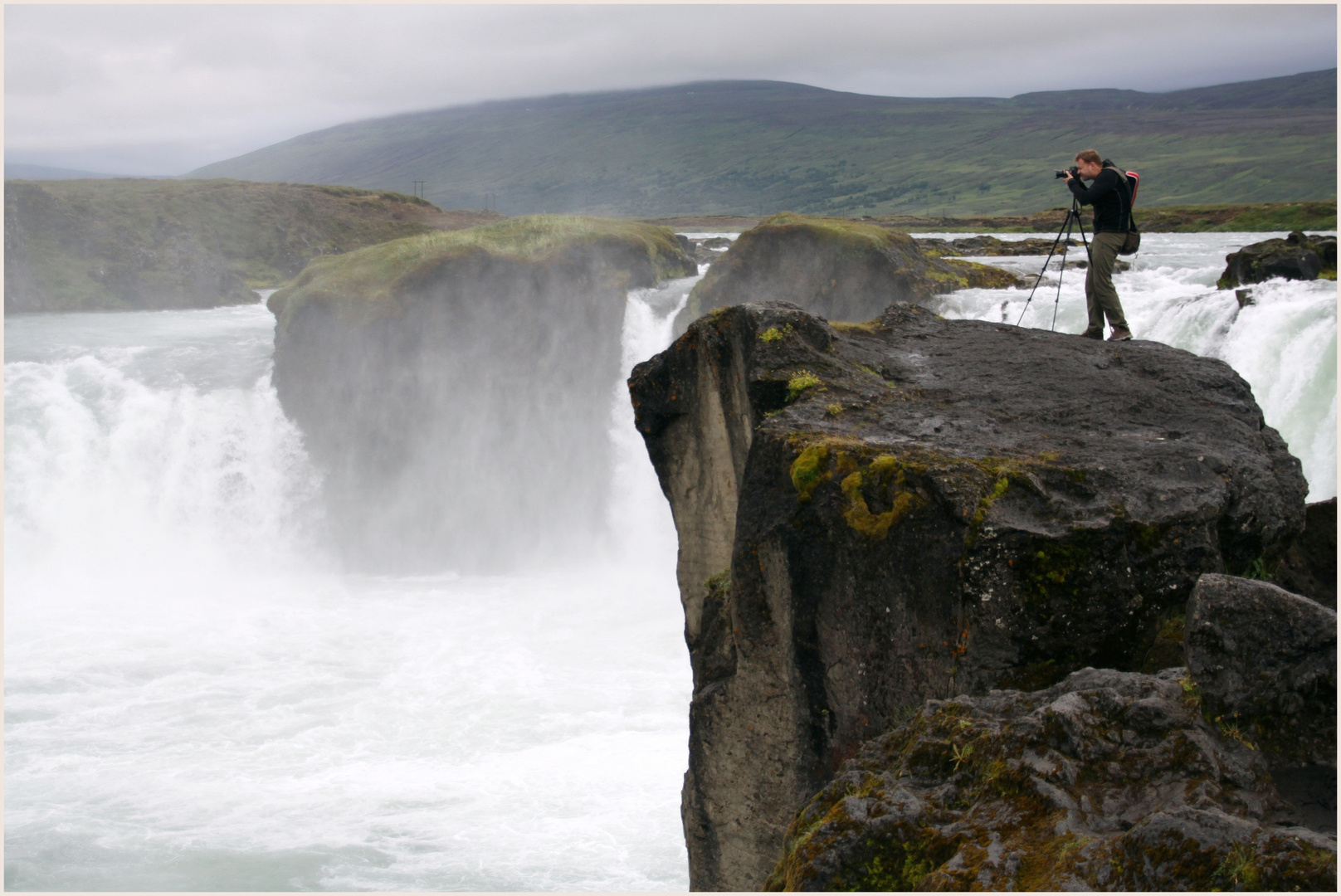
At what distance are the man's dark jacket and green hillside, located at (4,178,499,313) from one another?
168ft

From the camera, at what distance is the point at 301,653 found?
23.2 metres

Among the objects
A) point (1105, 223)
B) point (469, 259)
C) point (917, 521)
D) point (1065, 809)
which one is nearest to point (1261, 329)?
point (1105, 223)

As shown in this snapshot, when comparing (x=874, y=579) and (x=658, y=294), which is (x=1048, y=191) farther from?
(x=874, y=579)

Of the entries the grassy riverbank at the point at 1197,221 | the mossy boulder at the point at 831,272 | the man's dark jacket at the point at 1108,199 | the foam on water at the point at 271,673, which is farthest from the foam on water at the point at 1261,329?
the grassy riverbank at the point at 1197,221

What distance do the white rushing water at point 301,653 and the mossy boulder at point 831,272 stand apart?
1476 mm

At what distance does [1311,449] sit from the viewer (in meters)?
18.1

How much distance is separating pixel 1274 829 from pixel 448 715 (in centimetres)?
1756

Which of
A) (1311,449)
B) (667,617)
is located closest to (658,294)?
(667,617)

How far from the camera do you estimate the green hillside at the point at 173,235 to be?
52.5 metres

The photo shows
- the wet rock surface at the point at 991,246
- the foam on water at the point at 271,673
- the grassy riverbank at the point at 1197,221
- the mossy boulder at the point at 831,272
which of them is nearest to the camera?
the foam on water at the point at 271,673

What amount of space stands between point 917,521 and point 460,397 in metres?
27.3

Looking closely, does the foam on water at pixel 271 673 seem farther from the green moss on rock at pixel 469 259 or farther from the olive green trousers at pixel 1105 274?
the olive green trousers at pixel 1105 274

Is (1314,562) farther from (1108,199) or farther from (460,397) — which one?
(460,397)

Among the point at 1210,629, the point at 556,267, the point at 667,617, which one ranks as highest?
the point at 556,267
